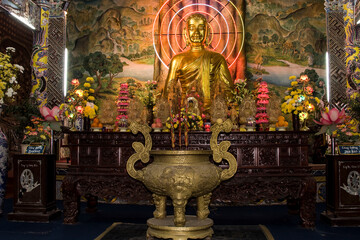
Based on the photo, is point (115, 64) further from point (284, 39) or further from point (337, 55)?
point (337, 55)

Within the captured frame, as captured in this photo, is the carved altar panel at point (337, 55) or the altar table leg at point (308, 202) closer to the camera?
the altar table leg at point (308, 202)

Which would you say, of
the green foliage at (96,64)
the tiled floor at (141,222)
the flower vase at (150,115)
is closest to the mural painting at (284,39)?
the green foliage at (96,64)

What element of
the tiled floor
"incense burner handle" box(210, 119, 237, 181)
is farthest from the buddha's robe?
"incense burner handle" box(210, 119, 237, 181)

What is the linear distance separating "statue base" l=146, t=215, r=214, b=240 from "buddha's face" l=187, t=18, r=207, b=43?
3.51 m

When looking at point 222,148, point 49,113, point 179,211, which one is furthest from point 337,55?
point 49,113

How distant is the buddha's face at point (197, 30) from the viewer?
5.93 meters

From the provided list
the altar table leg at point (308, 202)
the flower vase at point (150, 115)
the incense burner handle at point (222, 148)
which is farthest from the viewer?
the flower vase at point (150, 115)

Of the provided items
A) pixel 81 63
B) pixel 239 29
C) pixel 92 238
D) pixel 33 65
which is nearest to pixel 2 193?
pixel 92 238

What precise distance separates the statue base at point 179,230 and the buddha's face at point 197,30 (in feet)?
11.5

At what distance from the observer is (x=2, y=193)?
4.21 metres

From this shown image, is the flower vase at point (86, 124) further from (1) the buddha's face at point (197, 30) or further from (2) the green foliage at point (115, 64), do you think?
(2) the green foliage at point (115, 64)

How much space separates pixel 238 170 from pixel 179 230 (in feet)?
3.64

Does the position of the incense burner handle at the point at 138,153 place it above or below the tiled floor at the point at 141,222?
above

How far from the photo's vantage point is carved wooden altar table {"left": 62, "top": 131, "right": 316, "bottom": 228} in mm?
3746
